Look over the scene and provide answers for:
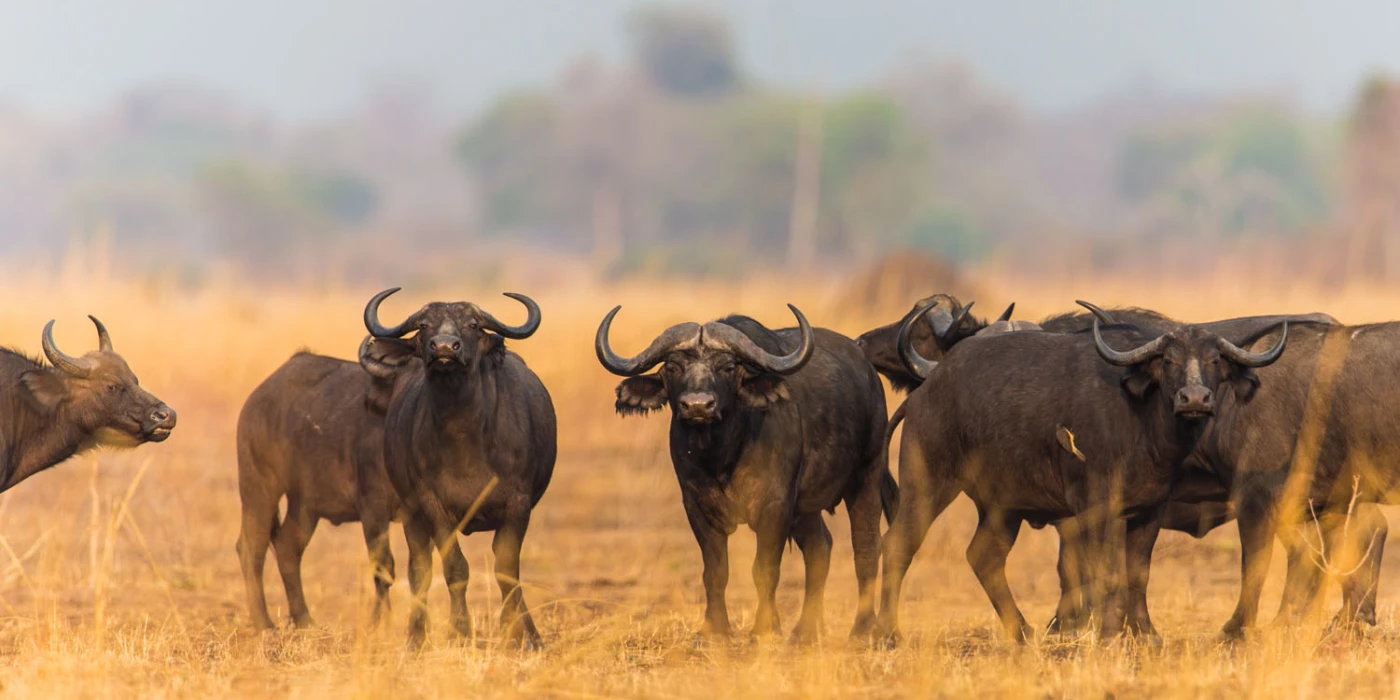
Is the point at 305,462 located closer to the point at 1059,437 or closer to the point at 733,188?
the point at 1059,437

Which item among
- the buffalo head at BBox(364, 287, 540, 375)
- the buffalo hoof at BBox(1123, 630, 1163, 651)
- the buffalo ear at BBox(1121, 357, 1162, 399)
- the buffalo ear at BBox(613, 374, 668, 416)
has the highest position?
the buffalo head at BBox(364, 287, 540, 375)

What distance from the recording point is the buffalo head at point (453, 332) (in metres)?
9.21

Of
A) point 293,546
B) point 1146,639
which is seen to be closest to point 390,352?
point 293,546

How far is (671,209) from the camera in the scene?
234 feet

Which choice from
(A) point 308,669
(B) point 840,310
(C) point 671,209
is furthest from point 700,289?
(C) point 671,209

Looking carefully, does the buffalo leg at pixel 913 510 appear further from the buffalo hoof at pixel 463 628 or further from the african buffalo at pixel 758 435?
the buffalo hoof at pixel 463 628

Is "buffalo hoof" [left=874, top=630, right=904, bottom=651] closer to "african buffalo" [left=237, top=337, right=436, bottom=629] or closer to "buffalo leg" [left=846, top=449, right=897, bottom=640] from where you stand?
"buffalo leg" [left=846, top=449, right=897, bottom=640]

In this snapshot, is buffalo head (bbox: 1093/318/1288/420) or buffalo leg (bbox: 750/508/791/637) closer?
buffalo head (bbox: 1093/318/1288/420)

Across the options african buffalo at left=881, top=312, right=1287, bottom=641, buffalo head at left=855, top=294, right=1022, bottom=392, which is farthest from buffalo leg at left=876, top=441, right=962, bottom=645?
buffalo head at left=855, top=294, right=1022, bottom=392

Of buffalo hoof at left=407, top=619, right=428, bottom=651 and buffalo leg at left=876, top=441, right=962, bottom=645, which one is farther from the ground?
buffalo leg at left=876, top=441, right=962, bottom=645

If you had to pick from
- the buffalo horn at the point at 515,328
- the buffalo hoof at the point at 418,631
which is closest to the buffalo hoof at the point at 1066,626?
the buffalo horn at the point at 515,328

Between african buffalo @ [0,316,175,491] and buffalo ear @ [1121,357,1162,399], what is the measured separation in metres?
5.19

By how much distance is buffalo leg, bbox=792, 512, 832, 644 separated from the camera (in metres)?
10.0

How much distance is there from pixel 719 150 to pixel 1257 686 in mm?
65879
